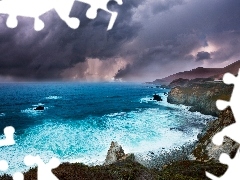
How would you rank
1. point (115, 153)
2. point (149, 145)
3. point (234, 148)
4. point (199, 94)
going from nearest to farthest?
1. point (234, 148)
2. point (115, 153)
3. point (149, 145)
4. point (199, 94)

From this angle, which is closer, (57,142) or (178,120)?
(57,142)

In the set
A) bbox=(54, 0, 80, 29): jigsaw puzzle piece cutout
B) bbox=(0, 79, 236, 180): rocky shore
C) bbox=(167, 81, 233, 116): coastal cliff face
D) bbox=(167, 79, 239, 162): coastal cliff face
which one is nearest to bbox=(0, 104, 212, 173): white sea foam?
bbox=(167, 79, 239, 162): coastal cliff face

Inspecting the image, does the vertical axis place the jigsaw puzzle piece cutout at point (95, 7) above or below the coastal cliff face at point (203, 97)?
above

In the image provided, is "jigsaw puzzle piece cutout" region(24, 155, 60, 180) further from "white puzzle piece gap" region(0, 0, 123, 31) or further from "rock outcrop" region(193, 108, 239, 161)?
"rock outcrop" region(193, 108, 239, 161)

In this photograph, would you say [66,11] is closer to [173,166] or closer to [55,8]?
[55,8]

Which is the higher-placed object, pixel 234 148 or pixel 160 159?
pixel 234 148

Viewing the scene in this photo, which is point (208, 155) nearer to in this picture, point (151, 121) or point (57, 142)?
point (57, 142)

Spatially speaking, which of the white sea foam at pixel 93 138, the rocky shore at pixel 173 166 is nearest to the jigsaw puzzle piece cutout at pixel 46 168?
the rocky shore at pixel 173 166

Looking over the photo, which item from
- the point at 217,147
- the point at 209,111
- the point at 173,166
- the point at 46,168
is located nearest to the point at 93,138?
the point at 217,147

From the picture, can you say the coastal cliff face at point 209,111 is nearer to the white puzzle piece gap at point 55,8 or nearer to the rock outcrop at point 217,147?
the rock outcrop at point 217,147

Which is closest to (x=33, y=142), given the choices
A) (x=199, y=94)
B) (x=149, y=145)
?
(x=149, y=145)
